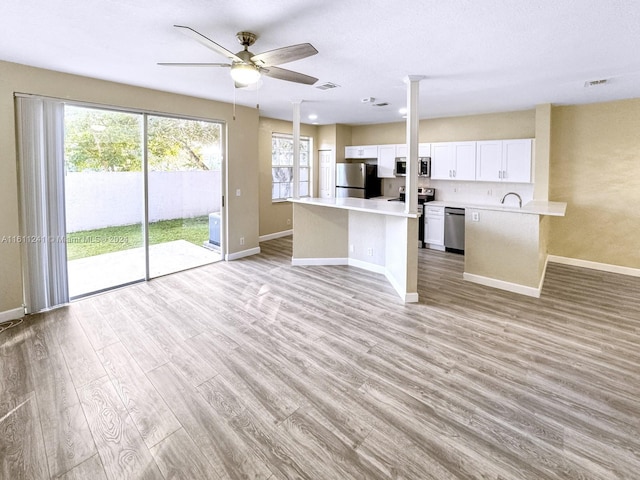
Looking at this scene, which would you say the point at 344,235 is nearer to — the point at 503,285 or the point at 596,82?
the point at 503,285

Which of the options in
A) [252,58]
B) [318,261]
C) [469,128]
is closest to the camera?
[252,58]

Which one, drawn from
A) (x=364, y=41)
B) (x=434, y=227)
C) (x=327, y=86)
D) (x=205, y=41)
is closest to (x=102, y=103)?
(x=205, y=41)

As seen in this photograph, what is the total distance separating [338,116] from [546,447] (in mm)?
6327

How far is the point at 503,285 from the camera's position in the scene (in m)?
4.64

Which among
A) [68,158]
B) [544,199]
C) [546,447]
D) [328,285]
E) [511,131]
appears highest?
[511,131]

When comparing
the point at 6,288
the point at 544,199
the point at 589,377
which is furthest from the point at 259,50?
the point at 544,199

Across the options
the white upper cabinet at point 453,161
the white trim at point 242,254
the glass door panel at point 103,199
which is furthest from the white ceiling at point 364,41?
the white trim at point 242,254

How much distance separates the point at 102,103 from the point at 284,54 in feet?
9.64

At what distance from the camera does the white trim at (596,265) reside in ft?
17.1

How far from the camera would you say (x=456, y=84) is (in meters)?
4.29

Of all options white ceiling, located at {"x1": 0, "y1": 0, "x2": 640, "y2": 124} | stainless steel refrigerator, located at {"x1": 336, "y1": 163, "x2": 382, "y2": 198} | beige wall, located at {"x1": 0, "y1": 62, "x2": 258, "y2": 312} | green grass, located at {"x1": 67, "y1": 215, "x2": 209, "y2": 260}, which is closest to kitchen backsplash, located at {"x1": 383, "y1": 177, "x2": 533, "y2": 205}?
stainless steel refrigerator, located at {"x1": 336, "y1": 163, "x2": 382, "y2": 198}

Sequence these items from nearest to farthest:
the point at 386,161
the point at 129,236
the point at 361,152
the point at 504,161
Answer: the point at 129,236
the point at 504,161
the point at 386,161
the point at 361,152

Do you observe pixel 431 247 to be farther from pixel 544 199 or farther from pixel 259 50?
pixel 259 50

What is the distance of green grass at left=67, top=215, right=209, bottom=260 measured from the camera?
14.0ft
